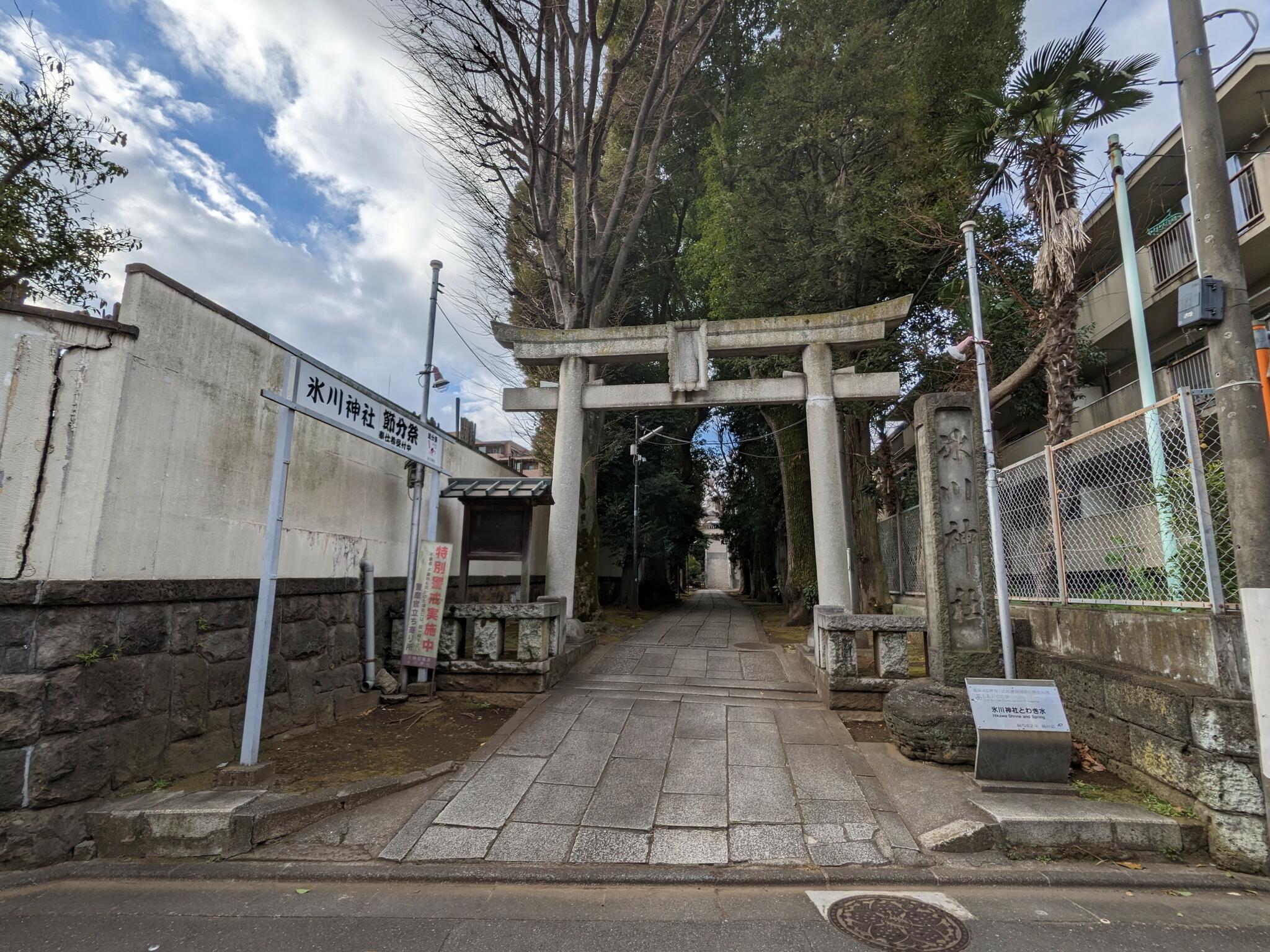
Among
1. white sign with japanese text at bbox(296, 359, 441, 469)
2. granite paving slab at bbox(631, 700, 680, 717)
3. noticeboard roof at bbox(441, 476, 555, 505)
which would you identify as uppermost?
white sign with japanese text at bbox(296, 359, 441, 469)

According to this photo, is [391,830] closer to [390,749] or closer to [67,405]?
[390,749]

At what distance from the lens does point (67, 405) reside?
3.96 meters

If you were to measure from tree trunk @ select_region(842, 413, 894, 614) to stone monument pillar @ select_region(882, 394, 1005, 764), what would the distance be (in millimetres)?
8387

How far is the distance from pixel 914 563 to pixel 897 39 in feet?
38.3

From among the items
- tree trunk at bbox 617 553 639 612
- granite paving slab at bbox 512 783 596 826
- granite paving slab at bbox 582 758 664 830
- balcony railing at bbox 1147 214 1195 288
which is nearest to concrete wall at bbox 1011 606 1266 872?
granite paving slab at bbox 582 758 664 830

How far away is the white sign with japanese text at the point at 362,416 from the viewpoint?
5168mm

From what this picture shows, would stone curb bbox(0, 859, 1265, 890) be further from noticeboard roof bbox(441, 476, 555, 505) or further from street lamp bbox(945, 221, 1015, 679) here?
noticeboard roof bbox(441, 476, 555, 505)

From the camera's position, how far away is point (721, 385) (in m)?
9.68

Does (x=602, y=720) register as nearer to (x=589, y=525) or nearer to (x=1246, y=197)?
(x=589, y=525)

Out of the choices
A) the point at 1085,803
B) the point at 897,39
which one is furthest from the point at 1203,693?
the point at 897,39

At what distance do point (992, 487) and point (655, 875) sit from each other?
4612 mm

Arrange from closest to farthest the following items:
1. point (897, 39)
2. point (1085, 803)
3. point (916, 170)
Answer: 1. point (1085, 803)
2. point (916, 170)
3. point (897, 39)

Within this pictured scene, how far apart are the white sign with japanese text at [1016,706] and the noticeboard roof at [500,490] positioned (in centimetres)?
531

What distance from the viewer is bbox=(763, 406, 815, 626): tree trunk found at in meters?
16.1
